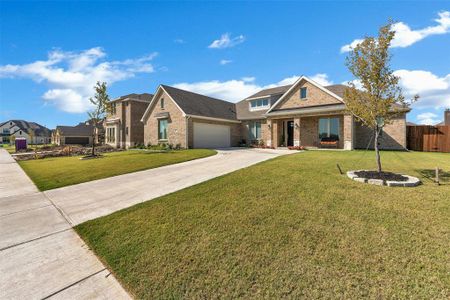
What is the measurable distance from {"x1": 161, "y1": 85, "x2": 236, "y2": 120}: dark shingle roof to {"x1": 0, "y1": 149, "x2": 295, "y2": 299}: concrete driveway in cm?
1441

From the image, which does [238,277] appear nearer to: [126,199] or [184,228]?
[184,228]

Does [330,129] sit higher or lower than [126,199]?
higher

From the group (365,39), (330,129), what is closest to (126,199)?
(365,39)

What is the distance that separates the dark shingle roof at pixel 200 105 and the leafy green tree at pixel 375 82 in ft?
52.1

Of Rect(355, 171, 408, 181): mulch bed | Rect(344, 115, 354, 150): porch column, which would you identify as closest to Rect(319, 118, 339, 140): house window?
Rect(344, 115, 354, 150): porch column

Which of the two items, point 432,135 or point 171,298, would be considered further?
point 432,135

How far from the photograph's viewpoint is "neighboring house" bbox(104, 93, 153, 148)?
1147 inches

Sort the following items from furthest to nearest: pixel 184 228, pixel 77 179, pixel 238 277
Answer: pixel 77 179 < pixel 184 228 < pixel 238 277

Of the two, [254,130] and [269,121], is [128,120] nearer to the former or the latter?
[254,130]

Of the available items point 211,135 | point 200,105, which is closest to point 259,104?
point 200,105

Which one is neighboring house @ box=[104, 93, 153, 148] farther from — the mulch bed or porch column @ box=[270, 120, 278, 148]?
the mulch bed

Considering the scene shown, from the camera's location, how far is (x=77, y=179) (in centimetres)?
944

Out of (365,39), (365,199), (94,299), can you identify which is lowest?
(94,299)

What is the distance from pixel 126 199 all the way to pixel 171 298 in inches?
174
